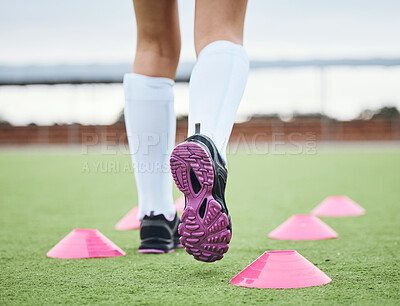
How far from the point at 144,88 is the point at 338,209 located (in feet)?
4.43

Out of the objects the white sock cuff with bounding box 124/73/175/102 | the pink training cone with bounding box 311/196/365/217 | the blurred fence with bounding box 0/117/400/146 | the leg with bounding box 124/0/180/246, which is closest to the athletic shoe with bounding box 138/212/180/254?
Result: the leg with bounding box 124/0/180/246

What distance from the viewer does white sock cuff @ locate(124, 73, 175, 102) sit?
1.60m

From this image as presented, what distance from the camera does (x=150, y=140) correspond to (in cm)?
159

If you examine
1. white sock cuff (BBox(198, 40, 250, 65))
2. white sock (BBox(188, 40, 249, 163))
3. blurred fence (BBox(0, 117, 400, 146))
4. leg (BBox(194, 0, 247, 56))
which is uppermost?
leg (BBox(194, 0, 247, 56))

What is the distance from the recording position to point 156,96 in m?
1.61

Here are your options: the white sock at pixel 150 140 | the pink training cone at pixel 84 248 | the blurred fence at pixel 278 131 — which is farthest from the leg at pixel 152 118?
the blurred fence at pixel 278 131

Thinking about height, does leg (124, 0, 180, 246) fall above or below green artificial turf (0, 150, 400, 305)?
above

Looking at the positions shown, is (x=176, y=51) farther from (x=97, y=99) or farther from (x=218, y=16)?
(x=97, y=99)

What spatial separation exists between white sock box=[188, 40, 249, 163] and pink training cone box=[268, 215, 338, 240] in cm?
72

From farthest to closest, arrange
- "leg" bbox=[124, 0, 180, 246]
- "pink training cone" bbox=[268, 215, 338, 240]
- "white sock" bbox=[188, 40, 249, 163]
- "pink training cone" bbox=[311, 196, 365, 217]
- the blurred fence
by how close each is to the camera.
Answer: the blurred fence, "pink training cone" bbox=[311, 196, 365, 217], "pink training cone" bbox=[268, 215, 338, 240], "leg" bbox=[124, 0, 180, 246], "white sock" bbox=[188, 40, 249, 163]

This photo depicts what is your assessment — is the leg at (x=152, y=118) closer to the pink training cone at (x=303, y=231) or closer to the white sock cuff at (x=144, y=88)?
the white sock cuff at (x=144, y=88)

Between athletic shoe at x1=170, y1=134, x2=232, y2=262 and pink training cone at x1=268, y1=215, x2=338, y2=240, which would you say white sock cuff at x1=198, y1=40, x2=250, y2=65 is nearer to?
athletic shoe at x1=170, y1=134, x2=232, y2=262

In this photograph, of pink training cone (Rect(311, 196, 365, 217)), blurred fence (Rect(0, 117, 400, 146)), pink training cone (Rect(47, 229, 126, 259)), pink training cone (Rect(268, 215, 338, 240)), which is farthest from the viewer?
blurred fence (Rect(0, 117, 400, 146))

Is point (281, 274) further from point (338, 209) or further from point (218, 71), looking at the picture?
point (338, 209)
